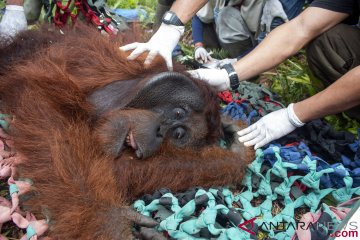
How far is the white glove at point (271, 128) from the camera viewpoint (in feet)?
6.82

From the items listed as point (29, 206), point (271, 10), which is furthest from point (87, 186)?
point (271, 10)

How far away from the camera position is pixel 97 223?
136cm

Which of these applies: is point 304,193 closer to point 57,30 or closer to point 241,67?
point 241,67

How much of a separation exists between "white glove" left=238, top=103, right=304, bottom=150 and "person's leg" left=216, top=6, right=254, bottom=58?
1419mm

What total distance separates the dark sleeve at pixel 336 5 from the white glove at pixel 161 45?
0.85 m

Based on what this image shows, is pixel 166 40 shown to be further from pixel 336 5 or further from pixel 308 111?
pixel 336 5

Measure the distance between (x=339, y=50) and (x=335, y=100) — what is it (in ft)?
2.13

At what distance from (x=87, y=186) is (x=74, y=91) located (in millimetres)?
485

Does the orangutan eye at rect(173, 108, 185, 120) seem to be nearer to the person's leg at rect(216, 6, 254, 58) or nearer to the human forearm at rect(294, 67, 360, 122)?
the human forearm at rect(294, 67, 360, 122)

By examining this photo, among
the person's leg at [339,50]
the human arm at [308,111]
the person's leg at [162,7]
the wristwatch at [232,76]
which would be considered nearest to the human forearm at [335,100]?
the human arm at [308,111]

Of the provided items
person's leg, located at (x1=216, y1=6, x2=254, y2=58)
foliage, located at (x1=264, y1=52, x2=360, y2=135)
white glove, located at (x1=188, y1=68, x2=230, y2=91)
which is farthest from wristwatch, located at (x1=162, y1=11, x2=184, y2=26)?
person's leg, located at (x1=216, y1=6, x2=254, y2=58)

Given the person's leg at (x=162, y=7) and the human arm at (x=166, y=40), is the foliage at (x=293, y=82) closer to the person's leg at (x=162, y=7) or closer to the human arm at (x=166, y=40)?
the human arm at (x=166, y=40)

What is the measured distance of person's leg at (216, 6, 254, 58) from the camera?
3.40 metres

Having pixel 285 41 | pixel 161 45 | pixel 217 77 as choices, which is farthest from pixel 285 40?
pixel 161 45
